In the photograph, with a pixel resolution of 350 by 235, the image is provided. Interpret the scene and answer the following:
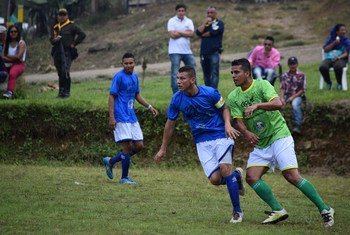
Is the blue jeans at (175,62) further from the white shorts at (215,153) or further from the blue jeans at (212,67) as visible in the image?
the white shorts at (215,153)

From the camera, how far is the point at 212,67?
18.8 meters

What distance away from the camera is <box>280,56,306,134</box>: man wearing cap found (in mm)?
17500

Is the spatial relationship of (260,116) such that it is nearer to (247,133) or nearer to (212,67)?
(247,133)

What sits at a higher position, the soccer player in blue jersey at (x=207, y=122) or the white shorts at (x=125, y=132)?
the soccer player in blue jersey at (x=207, y=122)

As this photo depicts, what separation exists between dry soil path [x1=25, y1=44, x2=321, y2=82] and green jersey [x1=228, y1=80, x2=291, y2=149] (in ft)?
48.9

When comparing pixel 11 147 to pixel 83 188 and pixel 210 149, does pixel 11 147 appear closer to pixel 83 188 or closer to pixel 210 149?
pixel 83 188

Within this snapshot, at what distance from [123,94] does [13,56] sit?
6.01 m

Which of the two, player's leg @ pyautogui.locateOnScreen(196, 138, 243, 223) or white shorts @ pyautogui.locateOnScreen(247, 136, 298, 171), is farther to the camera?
player's leg @ pyautogui.locateOnScreen(196, 138, 243, 223)

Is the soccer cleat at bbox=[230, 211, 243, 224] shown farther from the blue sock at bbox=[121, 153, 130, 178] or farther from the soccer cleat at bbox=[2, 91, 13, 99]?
the soccer cleat at bbox=[2, 91, 13, 99]

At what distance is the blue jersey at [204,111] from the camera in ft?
35.6

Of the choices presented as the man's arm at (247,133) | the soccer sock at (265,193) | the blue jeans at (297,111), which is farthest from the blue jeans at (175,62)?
the soccer sock at (265,193)

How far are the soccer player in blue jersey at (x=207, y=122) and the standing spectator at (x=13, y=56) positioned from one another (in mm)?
8909

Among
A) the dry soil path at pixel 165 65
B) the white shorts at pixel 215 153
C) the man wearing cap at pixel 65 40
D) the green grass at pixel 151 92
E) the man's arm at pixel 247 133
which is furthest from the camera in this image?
the dry soil path at pixel 165 65

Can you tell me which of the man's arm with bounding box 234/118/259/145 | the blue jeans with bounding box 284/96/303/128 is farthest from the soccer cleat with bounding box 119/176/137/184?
the blue jeans with bounding box 284/96/303/128
